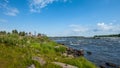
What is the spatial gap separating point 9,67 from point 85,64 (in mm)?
7045

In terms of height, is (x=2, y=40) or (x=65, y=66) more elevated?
(x=2, y=40)

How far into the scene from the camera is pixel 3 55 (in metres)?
16.9

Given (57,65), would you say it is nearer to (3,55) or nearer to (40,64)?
(40,64)

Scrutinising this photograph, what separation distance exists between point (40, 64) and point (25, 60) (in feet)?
4.13

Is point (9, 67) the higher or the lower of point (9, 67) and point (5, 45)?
the lower

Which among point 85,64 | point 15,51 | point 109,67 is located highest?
point 15,51

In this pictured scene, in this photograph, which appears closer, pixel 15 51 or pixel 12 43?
pixel 15 51

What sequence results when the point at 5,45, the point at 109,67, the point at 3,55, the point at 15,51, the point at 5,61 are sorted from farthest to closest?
the point at 109,67, the point at 5,45, the point at 15,51, the point at 3,55, the point at 5,61

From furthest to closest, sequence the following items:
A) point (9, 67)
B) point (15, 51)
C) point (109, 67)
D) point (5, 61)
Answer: point (109, 67) < point (15, 51) < point (5, 61) < point (9, 67)

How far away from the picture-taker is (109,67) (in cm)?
2866

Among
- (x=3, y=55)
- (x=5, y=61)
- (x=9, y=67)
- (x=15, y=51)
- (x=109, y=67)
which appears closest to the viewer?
(x=9, y=67)

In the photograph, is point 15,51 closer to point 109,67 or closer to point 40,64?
point 40,64

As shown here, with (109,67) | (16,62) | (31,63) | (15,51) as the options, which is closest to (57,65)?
(31,63)

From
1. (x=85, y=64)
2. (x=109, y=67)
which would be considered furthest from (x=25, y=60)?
(x=109, y=67)
